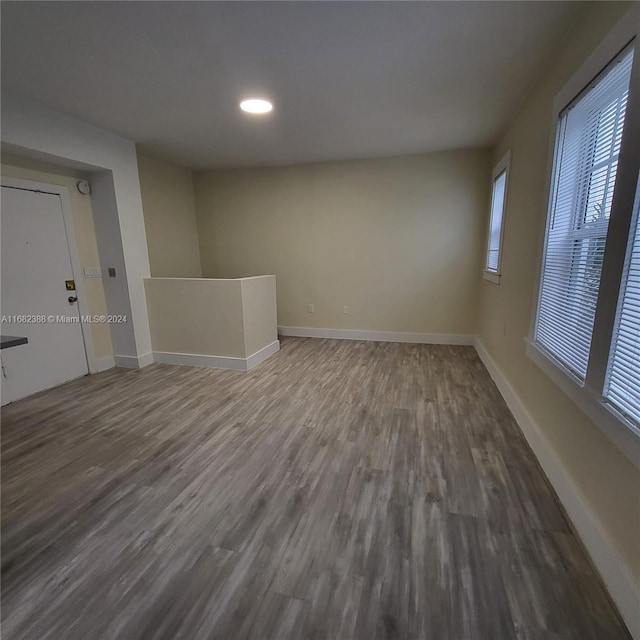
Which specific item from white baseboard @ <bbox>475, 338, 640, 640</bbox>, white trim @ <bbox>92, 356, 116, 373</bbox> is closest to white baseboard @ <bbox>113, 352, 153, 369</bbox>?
white trim @ <bbox>92, 356, 116, 373</bbox>

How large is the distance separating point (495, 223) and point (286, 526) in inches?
150

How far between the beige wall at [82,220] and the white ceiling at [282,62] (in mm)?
640

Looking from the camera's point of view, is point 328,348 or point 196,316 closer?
point 196,316

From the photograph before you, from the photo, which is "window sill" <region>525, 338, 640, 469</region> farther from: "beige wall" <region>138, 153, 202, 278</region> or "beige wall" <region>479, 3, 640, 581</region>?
"beige wall" <region>138, 153, 202, 278</region>

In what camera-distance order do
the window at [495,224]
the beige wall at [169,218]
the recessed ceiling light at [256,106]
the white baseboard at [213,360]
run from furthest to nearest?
the beige wall at [169,218] → the white baseboard at [213,360] → the window at [495,224] → the recessed ceiling light at [256,106]

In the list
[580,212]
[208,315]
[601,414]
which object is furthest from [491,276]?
[208,315]

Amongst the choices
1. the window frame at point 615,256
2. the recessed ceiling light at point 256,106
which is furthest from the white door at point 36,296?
the window frame at point 615,256

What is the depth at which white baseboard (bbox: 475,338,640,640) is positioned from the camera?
110 cm

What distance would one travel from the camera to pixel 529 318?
2336 millimetres

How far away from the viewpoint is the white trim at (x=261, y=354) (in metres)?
3.70

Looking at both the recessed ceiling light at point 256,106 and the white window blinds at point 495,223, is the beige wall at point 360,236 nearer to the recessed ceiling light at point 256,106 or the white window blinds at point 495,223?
the white window blinds at point 495,223

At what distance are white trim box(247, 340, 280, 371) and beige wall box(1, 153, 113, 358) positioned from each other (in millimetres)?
1724

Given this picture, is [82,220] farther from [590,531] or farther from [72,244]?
[590,531]

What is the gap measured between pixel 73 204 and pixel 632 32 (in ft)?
14.4
